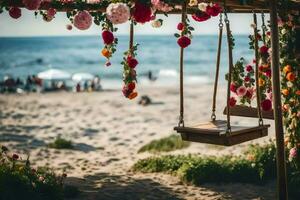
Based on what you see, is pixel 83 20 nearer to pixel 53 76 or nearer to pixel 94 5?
pixel 94 5

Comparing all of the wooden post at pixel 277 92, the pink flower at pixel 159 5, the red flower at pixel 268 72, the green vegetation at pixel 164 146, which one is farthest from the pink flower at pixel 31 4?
the green vegetation at pixel 164 146

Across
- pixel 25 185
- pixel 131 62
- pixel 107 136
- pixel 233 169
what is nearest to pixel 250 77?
pixel 131 62

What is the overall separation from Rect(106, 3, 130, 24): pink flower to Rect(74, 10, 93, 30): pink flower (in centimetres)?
43

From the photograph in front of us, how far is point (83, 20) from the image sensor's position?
4.97 meters

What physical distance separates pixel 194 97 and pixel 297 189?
712 inches

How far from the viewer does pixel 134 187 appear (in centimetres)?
820

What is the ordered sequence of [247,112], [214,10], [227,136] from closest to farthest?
[214,10], [227,136], [247,112]

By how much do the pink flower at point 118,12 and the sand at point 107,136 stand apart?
3827mm

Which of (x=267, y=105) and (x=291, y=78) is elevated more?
(x=291, y=78)

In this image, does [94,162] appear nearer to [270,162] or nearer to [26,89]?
[270,162]

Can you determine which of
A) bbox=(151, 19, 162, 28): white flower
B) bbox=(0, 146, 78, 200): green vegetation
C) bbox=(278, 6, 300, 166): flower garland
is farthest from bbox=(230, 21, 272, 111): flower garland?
bbox=(0, 146, 78, 200): green vegetation

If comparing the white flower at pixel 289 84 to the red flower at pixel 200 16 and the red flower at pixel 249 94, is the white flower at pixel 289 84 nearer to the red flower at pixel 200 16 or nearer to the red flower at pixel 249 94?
the red flower at pixel 249 94

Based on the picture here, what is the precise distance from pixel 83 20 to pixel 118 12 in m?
0.59

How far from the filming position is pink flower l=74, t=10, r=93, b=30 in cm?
496
